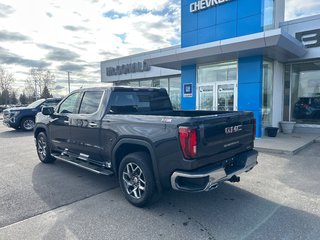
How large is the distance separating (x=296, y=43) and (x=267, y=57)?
1.22m

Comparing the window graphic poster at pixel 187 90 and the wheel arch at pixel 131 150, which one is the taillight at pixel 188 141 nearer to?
the wheel arch at pixel 131 150

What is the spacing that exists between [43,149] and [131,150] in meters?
3.61

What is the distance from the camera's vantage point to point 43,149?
6.67 m

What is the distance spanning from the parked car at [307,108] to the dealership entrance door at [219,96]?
369cm

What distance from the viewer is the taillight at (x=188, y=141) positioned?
3.21 metres

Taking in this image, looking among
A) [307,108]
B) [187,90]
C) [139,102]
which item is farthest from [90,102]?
[307,108]

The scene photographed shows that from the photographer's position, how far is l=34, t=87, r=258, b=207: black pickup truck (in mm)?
3312

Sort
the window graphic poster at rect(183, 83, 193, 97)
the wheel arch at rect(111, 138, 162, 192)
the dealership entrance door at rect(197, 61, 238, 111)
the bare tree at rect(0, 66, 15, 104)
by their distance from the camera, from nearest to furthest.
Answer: the wheel arch at rect(111, 138, 162, 192)
the dealership entrance door at rect(197, 61, 238, 111)
the window graphic poster at rect(183, 83, 193, 97)
the bare tree at rect(0, 66, 15, 104)

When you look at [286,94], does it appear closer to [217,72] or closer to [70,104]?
[217,72]

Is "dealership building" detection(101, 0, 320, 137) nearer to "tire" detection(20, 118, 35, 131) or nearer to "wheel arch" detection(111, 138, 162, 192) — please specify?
"wheel arch" detection(111, 138, 162, 192)

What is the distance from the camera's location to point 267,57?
10.5 meters

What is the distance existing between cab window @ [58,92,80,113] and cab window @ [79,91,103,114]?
0.29 meters

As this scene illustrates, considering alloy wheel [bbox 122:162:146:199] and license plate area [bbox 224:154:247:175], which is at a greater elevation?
license plate area [bbox 224:154:247:175]

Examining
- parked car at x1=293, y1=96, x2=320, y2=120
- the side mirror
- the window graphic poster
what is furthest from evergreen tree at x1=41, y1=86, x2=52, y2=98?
the side mirror
